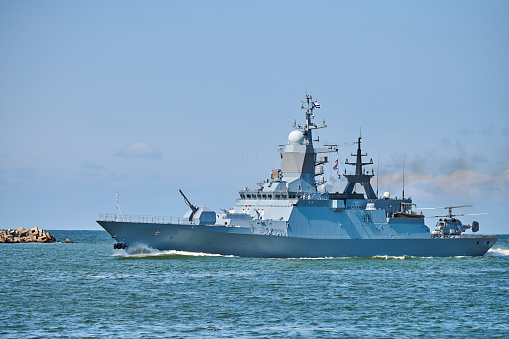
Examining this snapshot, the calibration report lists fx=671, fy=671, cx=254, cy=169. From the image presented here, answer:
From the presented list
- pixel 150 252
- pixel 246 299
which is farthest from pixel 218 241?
pixel 246 299

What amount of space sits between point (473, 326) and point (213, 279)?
12.5m

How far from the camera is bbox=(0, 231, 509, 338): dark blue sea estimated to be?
789 inches

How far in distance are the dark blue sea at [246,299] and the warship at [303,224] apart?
3.29 feet

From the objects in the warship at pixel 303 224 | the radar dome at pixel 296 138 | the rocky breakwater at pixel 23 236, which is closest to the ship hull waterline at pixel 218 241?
the warship at pixel 303 224

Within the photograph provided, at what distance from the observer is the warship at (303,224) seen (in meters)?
37.4

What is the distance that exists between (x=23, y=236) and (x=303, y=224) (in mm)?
46434

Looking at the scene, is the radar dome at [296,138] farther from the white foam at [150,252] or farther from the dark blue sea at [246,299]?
the white foam at [150,252]

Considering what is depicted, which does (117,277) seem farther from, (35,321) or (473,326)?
(473,326)

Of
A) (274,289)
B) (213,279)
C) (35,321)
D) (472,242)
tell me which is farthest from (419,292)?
(472,242)

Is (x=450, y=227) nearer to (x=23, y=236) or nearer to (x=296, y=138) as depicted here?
(x=296, y=138)

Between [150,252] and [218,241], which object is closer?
[218,241]

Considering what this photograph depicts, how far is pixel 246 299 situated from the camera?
2508 centimetres

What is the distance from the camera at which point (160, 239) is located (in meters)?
37.4

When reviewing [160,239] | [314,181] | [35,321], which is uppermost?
[314,181]
